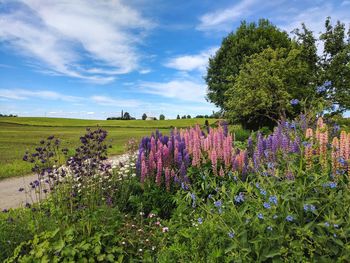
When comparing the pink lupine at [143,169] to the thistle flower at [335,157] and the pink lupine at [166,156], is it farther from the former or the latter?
the thistle flower at [335,157]

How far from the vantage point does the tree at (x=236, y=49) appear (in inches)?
1280

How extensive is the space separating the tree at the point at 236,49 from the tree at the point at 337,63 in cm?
386

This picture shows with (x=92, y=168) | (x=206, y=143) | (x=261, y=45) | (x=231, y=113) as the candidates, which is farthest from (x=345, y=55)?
(x=92, y=168)

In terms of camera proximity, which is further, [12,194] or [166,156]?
[12,194]

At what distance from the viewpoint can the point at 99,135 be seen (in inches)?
206

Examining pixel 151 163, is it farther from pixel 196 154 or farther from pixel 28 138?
pixel 28 138

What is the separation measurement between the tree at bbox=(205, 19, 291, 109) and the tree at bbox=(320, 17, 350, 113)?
3.86m

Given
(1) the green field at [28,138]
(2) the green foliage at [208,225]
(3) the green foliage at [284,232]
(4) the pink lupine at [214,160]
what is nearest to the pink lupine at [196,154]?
(2) the green foliage at [208,225]

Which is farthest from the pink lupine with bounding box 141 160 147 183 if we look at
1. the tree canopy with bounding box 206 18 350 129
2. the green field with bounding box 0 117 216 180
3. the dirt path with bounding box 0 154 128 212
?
the tree canopy with bounding box 206 18 350 129

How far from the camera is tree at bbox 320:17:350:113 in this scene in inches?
1117

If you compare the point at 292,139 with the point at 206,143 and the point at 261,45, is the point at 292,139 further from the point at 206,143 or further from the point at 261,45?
the point at 261,45

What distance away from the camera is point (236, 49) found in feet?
108

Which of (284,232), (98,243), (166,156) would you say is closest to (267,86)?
(166,156)

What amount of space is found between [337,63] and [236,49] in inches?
387
